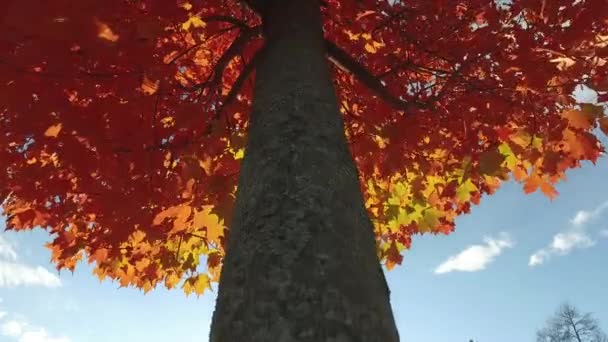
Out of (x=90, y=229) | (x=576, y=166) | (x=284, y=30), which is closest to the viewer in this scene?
(x=284, y=30)

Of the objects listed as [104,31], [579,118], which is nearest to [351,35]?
[579,118]

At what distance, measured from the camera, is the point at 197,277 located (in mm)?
6844

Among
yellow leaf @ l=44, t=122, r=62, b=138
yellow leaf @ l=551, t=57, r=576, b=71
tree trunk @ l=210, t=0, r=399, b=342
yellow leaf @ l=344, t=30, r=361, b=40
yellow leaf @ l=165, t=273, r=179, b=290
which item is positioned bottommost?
tree trunk @ l=210, t=0, r=399, b=342

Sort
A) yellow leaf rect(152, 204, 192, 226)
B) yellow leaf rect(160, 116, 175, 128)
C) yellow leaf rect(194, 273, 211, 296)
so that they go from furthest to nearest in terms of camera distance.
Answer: yellow leaf rect(194, 273, 211, 296) < yellow leaf rect(152, 204, 192, 226) < yellow leaf rect(160, 116, 175, 128)

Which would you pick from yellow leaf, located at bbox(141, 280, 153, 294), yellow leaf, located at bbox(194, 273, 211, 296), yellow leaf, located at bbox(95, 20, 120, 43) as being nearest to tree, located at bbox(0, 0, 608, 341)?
yellow leaf, located at bbox(95, 20, 120, 43)

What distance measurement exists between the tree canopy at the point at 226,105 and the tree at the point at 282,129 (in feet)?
0.07

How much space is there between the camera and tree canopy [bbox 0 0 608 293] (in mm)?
3621

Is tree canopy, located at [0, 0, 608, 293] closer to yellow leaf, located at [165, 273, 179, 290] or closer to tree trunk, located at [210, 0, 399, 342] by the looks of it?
tree trunk, located at [210, 0, 399, 342]

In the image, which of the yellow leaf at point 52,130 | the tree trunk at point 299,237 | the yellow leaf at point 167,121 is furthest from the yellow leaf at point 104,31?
the yellow leaf at point 167,121

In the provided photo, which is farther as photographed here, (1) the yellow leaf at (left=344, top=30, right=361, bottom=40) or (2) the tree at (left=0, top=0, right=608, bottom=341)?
(1) the yellow leaf at (left=344, top=30, right=361, bottom=40)

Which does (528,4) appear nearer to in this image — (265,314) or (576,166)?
(576,166)

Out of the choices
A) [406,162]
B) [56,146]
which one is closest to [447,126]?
[406,162]

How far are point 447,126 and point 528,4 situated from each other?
1.38m

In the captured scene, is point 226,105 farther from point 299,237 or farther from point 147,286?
point 147,286
